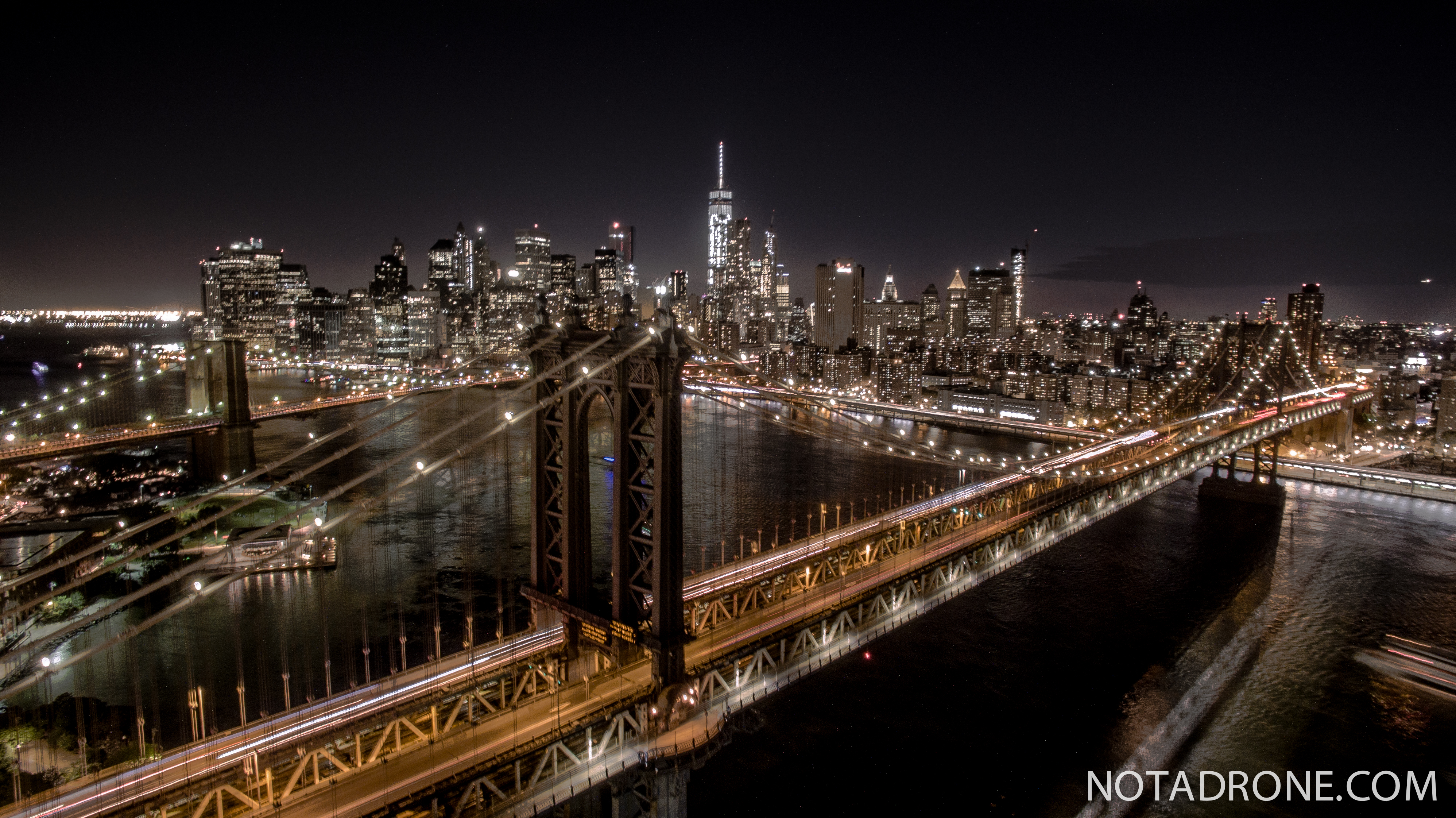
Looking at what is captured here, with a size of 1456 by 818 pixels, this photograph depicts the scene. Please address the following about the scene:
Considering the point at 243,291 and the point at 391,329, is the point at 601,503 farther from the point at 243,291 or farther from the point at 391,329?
the point at 243,291

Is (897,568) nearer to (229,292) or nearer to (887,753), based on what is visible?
(887,753)

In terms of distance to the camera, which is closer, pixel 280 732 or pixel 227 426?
pixel 280 732

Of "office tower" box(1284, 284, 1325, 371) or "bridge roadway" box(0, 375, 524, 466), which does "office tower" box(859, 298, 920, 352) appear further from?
"bridge roadway" box(0, 375, 524, 466)

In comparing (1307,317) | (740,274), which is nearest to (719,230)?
(740,274)

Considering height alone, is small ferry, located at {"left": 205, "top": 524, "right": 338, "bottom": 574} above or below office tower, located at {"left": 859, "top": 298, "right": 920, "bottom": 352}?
below
